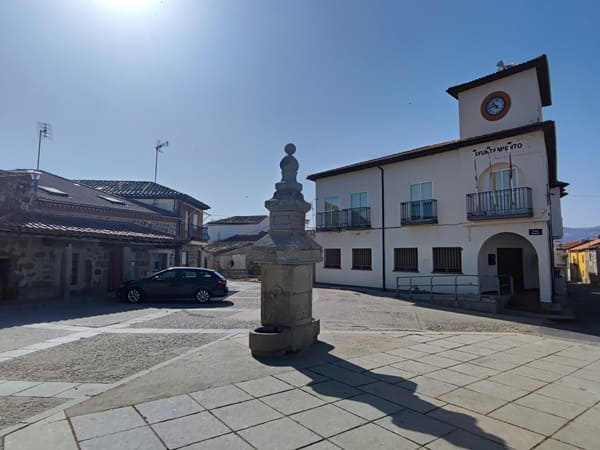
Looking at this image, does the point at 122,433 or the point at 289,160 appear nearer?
the point at 122,433

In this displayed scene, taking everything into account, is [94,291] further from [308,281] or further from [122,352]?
[308,281]

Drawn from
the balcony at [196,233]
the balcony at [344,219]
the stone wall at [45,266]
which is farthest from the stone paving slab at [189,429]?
the balcony at [196,233]

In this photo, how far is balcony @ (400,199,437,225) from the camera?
52.7ft

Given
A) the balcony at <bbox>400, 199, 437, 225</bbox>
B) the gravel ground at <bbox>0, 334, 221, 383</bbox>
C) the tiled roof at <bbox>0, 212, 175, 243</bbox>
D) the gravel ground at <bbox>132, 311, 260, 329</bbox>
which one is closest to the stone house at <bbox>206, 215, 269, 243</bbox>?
the tiled roof at <bbox>0, 212, 175, 243</bbox>

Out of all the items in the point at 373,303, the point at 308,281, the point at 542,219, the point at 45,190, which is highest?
the point at 45,190

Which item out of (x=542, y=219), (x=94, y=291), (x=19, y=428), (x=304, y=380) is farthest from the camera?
(x=94, y=291)

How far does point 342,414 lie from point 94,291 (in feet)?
50.3

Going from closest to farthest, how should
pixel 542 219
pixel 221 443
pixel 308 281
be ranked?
pixel 221 443 → pixel 308 281 → pixel 542 219

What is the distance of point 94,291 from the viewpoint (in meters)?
15.4

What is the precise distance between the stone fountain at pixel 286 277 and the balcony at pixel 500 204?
10.5 meters

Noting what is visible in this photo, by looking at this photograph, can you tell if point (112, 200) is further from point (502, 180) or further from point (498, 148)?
point (502, 180)

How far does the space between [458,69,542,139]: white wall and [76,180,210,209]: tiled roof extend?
61.8 feet

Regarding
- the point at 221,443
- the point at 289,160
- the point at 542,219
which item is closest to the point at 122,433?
the point at 221,443

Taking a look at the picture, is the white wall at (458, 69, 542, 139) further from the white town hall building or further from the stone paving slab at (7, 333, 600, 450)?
the stone paving slab at (7, 333, 600, 450)
